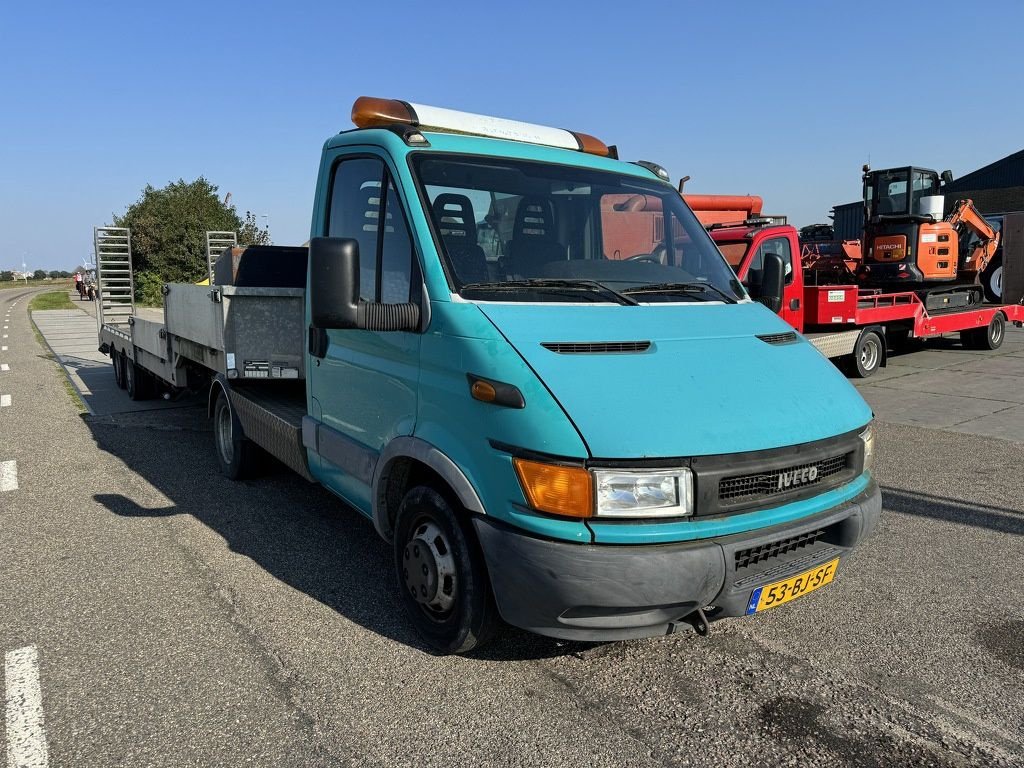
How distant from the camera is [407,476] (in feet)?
11.8

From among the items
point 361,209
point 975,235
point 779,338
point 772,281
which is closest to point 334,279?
point 361,209

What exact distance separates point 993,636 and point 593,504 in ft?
7.51

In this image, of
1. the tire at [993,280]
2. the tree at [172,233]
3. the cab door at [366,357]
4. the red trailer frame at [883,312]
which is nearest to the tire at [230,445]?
the cab door at [366,357]

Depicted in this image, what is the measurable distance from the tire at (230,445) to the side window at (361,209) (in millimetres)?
2227

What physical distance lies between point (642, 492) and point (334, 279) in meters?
1.55

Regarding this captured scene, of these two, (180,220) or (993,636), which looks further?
(180,220)

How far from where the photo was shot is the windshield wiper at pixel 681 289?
3705mm

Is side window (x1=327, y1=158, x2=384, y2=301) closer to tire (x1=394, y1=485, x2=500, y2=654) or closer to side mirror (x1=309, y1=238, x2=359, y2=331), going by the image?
side mirror (x1=309, y1=238, x2=359, y2=331)

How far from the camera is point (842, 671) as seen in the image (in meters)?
3.27

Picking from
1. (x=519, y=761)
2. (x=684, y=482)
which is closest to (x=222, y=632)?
(x=519, y=761)

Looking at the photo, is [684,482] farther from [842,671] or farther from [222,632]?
[222,632]

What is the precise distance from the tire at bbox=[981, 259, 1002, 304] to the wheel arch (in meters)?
17.0

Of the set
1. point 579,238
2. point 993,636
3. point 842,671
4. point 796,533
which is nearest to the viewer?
point 796,533

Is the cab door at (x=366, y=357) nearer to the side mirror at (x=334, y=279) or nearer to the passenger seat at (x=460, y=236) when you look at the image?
the passenger seat at (x=460, y=236)
